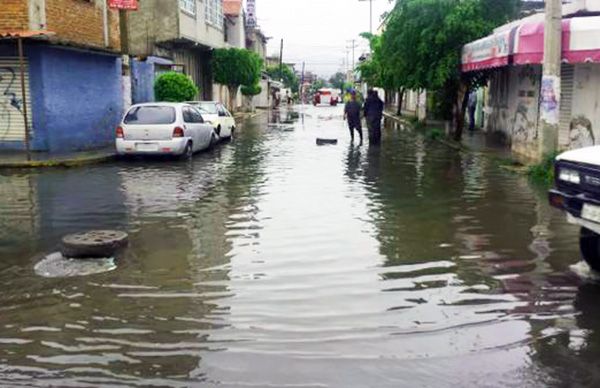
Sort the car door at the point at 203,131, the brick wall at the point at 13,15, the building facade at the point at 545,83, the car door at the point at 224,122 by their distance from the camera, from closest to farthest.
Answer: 1. the building facade at the point at 545,83
2. the brick wall at the point at 13,15
3. the car door at the point at 203,131
4. the car door at the point at 224,122

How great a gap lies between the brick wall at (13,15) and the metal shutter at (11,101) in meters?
1.12

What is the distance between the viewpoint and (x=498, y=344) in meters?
5.35

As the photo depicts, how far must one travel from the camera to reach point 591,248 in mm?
7219

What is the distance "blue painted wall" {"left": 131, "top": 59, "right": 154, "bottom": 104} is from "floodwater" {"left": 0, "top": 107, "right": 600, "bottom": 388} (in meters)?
16.0

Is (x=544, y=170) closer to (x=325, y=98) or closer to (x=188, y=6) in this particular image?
(x=188, y=6)

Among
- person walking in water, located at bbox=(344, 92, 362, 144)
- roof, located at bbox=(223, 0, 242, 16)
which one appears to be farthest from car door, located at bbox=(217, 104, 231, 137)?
roof, located at bbox=(223, 0, 242, 16)

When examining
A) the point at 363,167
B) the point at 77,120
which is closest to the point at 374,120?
the point at 363,167

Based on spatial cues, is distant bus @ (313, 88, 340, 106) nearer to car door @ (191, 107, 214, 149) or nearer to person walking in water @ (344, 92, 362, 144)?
person walking in water @ (344, 92, 362, 144)

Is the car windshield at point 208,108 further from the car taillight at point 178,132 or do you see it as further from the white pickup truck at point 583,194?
the white pickup truck at point 583,194

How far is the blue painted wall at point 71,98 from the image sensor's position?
19516 millimetres

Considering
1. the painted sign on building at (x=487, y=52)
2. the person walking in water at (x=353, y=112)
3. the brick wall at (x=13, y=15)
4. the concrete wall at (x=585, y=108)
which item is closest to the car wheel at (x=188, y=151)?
the brick wall at (x=13, y=15)

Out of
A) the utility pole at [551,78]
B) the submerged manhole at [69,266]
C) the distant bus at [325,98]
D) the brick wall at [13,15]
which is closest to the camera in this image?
the submerged manhole at [69,266]

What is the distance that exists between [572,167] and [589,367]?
2.48m

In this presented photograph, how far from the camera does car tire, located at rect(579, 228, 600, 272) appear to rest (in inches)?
282
